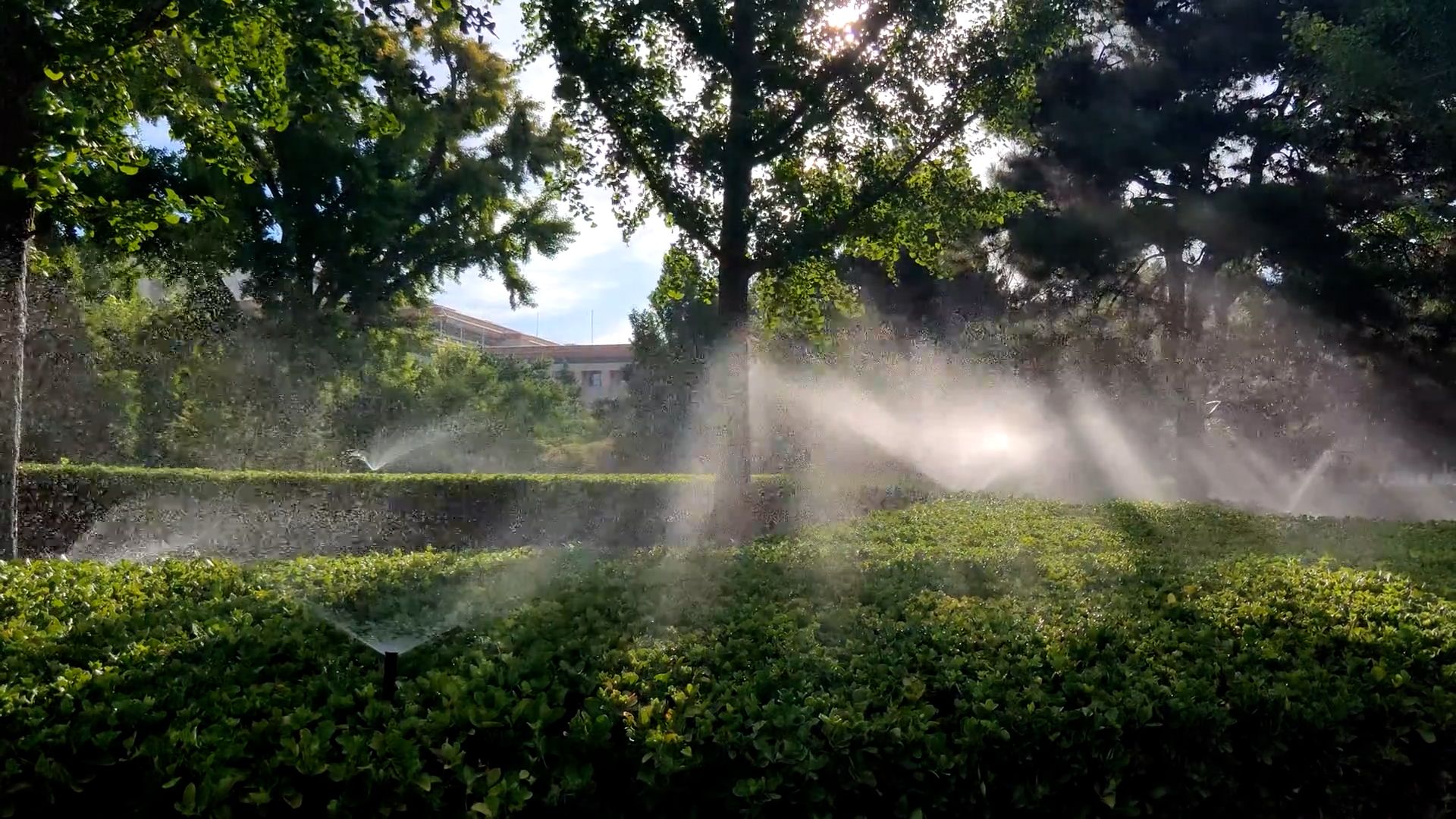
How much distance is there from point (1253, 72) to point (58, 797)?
20.1m

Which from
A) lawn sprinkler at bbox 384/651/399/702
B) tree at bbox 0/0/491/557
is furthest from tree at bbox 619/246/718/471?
lawn sprinkler at bbox 384/651/399/702

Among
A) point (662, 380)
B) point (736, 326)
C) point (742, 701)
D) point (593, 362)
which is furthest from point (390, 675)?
point (593, 362)

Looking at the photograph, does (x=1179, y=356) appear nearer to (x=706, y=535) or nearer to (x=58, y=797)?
(x=706, y=535)

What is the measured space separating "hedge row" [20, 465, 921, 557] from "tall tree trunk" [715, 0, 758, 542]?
2034 millimetres

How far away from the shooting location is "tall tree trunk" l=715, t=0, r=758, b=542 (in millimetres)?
8523

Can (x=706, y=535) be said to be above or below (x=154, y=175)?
below

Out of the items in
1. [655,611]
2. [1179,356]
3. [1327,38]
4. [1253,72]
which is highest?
[1253,72]

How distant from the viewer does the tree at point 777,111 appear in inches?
A: 329

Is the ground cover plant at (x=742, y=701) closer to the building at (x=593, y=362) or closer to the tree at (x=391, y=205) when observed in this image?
the tree at (x=391, y=205)

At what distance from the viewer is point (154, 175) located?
16.9m

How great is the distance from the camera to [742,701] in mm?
2225

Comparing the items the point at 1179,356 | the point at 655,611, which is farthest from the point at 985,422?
the point at 655,611

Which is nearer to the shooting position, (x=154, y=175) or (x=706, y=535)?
(x=706, y=535)

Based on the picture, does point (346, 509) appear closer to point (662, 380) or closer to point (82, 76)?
point (82, 76)
